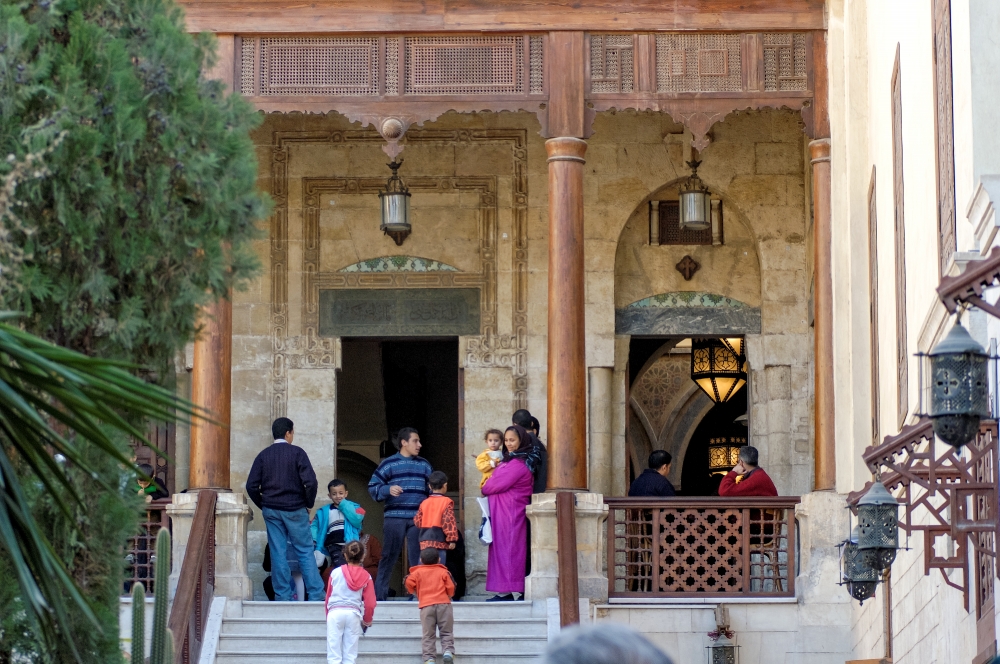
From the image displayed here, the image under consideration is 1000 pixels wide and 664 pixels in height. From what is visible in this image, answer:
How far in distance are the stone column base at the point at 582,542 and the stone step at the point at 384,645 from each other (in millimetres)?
755

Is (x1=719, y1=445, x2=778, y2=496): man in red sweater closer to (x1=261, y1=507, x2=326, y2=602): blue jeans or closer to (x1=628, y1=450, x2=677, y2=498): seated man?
(x1=628, y1=450, x2=677, y2=498): seated man

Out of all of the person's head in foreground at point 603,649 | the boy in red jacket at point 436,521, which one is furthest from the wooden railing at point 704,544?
the person's head in foreground at point 603,649

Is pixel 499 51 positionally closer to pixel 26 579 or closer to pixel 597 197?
pixel 597 197

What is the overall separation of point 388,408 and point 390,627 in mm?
9986

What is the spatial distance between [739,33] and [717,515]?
3.82 metres

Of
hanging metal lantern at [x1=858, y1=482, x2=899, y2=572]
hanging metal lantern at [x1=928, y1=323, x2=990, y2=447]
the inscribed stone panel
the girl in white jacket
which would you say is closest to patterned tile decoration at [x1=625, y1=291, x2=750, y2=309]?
the inscribed stone panel

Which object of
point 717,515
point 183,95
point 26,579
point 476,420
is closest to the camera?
point 26,579

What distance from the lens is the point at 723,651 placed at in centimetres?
1338

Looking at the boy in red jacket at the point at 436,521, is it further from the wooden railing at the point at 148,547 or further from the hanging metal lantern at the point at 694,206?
the hanging metal lantern at the point at 694,206

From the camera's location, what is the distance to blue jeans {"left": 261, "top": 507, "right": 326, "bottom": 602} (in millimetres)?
13961

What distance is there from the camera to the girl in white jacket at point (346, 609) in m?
12.2

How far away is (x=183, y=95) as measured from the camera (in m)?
7.41

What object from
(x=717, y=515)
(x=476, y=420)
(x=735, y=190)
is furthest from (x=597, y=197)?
(x=717, y=515)

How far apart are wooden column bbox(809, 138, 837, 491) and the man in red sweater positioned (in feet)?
1.71
